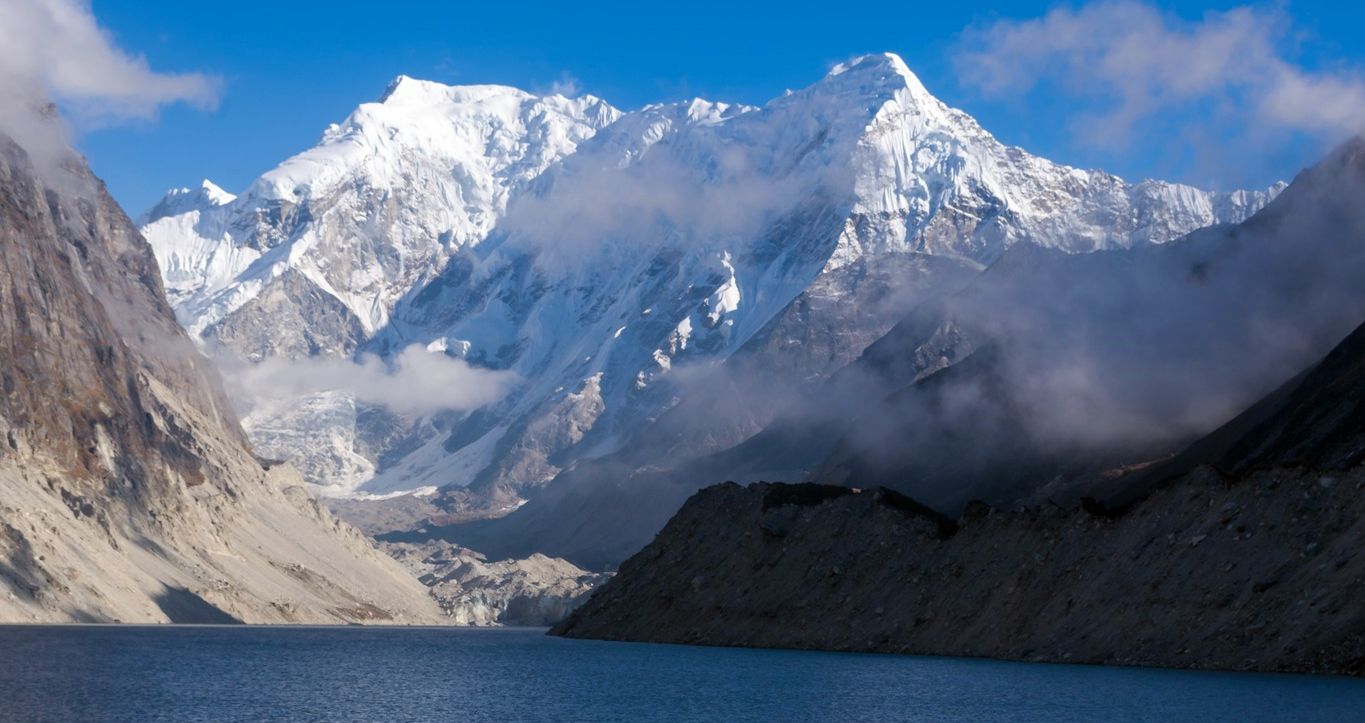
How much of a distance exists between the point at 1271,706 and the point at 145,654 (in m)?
74.0

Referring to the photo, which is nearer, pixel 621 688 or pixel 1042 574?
pixel 621 688

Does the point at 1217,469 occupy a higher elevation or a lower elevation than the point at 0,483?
lower

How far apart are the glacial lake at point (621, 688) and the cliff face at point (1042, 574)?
4171mm

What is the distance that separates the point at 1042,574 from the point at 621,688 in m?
37.1

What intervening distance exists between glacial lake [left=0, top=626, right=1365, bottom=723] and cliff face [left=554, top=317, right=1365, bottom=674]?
13.7ft

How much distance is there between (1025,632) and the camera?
113 meters

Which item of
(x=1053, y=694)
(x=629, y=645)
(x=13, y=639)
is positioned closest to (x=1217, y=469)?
(x=1053, y=694)

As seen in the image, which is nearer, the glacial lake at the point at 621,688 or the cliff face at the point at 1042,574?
the glacial lake at the point at 621,688

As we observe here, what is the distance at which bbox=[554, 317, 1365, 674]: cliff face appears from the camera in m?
94.9

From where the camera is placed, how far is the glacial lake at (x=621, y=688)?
74.2m

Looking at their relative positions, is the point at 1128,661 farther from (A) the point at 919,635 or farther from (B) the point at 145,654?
(B) the point at 145,654

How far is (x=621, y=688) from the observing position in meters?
90.9

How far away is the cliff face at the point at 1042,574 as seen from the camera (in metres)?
94.9

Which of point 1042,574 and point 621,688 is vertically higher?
point 1042,574
